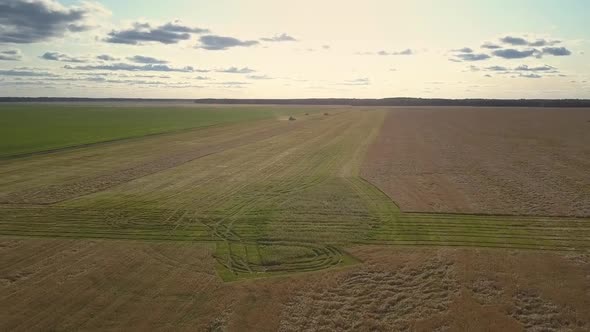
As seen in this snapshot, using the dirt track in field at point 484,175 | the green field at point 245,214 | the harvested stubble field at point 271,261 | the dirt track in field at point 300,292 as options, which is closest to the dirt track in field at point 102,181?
the green field at point 245,214

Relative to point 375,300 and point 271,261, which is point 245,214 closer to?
point 271,261

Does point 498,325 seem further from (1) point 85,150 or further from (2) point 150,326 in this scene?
(1) point 85,150

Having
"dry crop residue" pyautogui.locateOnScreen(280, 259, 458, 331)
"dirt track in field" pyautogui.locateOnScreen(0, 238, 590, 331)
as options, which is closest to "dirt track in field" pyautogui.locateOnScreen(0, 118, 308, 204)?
"dirt track in field" pyautogui.locateOnScreen(0, 238, 590, 331)

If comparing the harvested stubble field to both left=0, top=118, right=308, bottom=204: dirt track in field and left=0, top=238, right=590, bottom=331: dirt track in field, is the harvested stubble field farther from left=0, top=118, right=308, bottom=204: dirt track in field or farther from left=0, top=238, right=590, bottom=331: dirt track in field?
left=0, top=118, right=308, bottom=204: dirt track in field

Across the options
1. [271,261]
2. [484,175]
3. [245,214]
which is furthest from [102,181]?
[484,175]

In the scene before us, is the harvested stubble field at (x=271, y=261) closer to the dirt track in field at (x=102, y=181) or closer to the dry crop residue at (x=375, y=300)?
the dry crop residue at (x=375, y=300)

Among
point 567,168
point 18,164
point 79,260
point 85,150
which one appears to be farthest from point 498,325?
point 85,150

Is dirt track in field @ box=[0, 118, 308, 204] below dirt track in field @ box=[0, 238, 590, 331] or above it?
above
